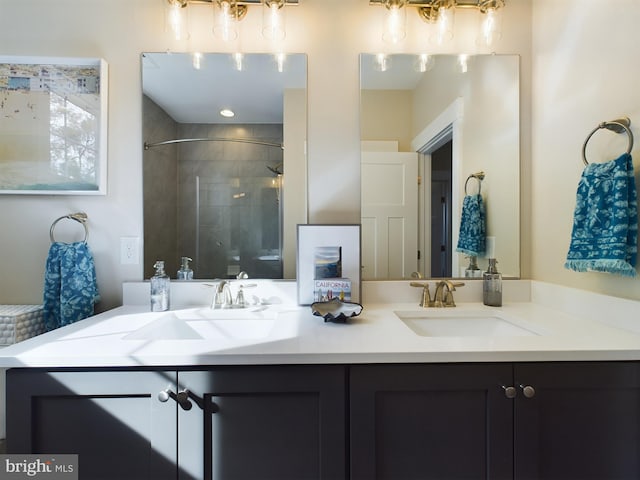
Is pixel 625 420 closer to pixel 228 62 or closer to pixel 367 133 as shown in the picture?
pixel 367 133

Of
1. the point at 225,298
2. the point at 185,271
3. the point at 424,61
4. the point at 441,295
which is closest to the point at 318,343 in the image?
the point at 225,298

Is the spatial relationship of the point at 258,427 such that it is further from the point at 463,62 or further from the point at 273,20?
the point at 463,62

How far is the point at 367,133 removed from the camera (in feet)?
4.95

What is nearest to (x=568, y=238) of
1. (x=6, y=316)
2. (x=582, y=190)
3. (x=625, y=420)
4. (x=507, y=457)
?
(x=582, y=190)

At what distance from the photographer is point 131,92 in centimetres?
149

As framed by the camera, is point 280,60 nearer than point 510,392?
No

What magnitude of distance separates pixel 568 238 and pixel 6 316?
228 cm

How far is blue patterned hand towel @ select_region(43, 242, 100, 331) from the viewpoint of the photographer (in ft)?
4.48

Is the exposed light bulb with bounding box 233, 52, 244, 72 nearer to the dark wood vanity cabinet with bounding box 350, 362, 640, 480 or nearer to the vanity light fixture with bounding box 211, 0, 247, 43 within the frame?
the vanity light fixture with bounding box 211, 0, 247, 43

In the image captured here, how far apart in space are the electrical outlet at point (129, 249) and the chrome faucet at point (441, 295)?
1.32 metres

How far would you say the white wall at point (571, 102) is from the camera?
109 cm

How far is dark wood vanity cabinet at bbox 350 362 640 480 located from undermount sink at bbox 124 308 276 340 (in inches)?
19.8

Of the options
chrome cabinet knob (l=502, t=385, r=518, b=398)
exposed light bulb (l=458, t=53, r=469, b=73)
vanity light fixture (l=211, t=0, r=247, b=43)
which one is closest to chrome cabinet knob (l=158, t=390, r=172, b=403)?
chrome cabinet knob (l=502, t=385, r=518, b=398)

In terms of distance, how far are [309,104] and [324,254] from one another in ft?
2.30
